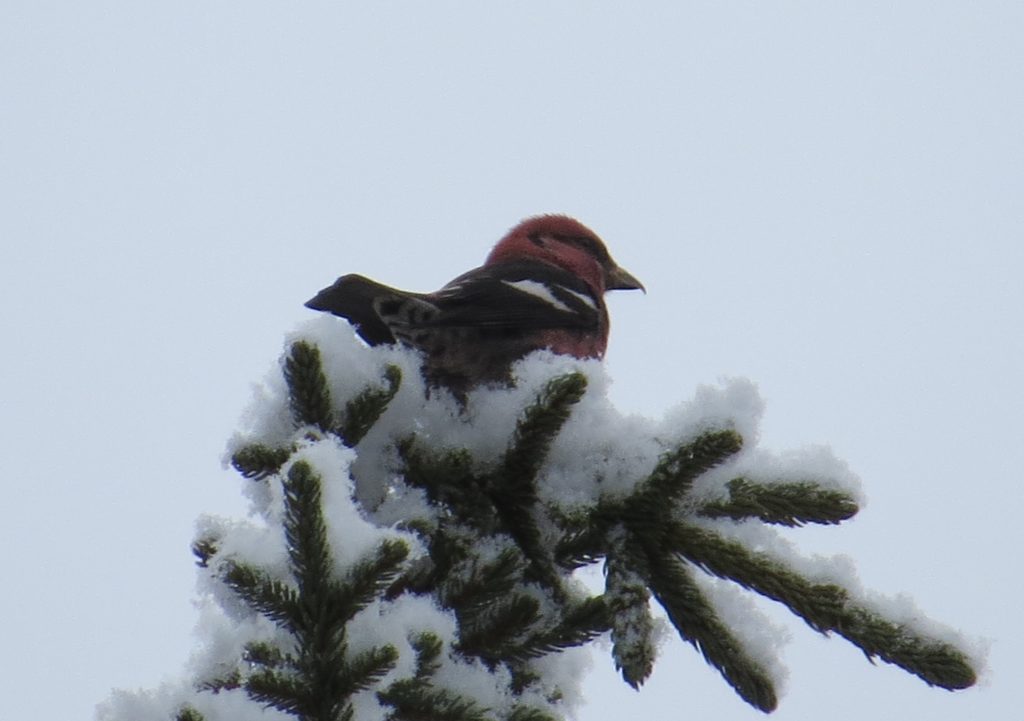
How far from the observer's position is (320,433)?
5.88 ft

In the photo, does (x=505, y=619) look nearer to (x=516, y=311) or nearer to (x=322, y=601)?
(x=322, y=601)

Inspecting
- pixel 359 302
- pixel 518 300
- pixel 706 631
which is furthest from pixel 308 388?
pixel 518 300

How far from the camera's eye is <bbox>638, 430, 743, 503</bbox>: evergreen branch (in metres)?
1.78

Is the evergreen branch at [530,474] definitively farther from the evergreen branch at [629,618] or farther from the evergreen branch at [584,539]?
the evergreen branch at [629,618]

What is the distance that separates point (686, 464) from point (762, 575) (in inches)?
10.0

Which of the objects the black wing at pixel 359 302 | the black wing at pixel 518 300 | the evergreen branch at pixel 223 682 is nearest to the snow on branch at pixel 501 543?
the evergreen branch at pixel 223 682

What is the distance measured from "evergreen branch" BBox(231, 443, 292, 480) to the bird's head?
3163mm

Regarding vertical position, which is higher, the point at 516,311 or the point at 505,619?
the point at 516,311

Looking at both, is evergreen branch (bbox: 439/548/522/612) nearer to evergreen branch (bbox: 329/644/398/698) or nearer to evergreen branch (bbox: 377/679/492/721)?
evergreen branch (bbox: 377/679/492/721)

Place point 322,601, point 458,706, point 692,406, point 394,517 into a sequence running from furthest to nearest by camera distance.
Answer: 1. point 394,517
2. point 692,406
3. point 458,706
4. point 322,601

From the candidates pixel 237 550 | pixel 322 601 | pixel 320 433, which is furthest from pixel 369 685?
Answer: pixel 320 433

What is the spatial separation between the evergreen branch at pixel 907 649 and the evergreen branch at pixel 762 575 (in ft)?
0.10

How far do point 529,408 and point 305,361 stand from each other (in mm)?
430

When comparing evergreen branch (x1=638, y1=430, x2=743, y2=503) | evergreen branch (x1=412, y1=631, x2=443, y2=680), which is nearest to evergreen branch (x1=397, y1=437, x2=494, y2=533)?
evergreen branch (x1=638, y1=430, x2=743, y2=503)
